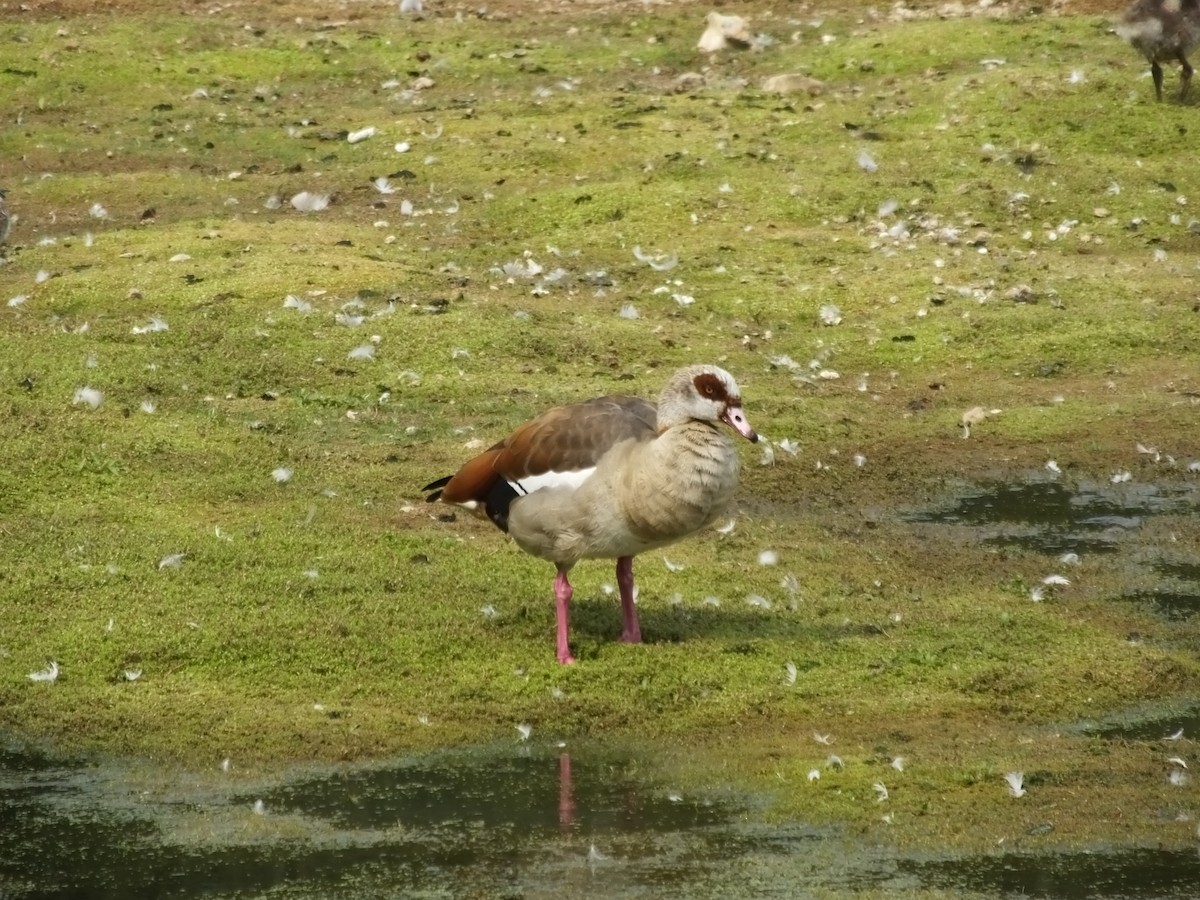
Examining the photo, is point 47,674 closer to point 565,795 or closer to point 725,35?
point 565,795

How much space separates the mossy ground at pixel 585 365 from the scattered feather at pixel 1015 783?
0.16 ft

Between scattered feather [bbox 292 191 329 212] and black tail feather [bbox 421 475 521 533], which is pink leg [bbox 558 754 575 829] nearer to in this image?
black tail feather [bbox 421 475 521 533]

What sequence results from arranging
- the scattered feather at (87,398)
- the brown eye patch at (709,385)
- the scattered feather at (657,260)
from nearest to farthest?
the brown eye patch at (709,385) → the scattered feather at (87,398) → the scattered feather at (657,260)

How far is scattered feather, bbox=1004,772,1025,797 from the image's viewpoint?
7.47 meters

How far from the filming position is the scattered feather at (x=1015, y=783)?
7.47 metres

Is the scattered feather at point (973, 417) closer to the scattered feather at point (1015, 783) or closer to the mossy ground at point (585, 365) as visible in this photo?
the mossy ground at point (585, 365)

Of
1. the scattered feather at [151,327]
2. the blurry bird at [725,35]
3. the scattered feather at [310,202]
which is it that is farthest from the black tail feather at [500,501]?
the blurry bird at [725,35]

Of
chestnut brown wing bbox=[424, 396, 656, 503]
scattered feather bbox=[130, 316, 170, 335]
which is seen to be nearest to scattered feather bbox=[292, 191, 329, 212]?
scattered feather bbox=[130, 316, 170, 335]

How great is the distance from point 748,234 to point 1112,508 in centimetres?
634

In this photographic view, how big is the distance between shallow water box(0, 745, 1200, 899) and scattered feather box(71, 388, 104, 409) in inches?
174

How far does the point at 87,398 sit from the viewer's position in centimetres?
1211

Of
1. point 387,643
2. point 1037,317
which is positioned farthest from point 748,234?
point 387,643

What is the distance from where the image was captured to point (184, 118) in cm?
2191

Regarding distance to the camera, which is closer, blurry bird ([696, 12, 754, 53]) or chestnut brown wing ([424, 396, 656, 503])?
chestnut brown wing ([424, 396, 656, 503])
